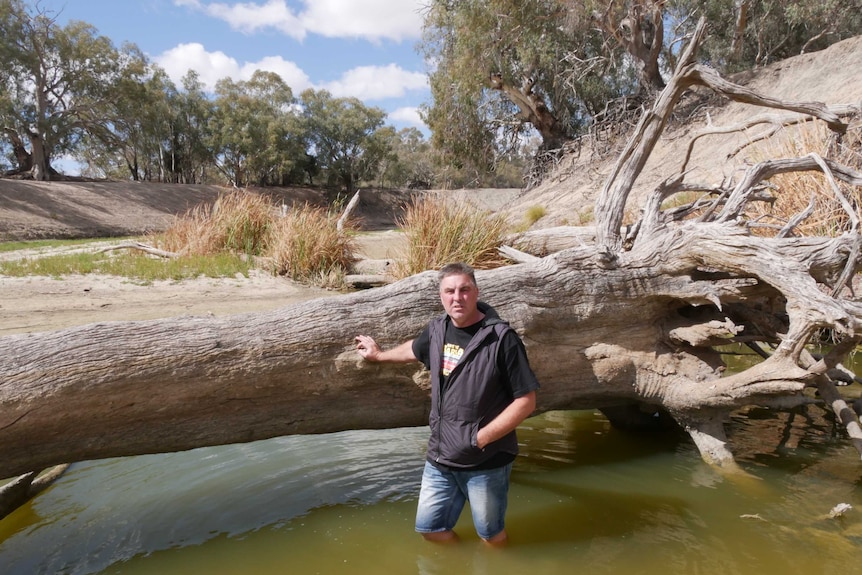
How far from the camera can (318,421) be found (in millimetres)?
3799

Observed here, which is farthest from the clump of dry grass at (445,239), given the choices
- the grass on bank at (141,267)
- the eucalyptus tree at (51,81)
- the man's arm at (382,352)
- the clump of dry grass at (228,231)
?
the eucalyptus tree at (51,81)

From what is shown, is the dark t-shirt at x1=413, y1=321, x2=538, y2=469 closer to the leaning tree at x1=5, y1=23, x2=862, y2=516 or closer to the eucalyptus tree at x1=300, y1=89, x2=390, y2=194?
the leaning tree at x1=5, y1=23, x2=862, y2=516

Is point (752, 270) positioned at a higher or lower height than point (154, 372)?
higher

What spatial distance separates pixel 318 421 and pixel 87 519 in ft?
4.67

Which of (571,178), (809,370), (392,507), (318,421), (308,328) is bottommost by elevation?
(392,507)

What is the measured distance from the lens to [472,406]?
113 inches

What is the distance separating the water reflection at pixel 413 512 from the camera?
125 inches

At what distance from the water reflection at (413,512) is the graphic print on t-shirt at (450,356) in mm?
976

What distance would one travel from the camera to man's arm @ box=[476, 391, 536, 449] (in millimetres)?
2789

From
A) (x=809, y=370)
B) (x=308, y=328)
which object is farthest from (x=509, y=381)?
(x=809, y=370)

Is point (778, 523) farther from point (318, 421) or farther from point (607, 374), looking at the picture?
point (318, 421)

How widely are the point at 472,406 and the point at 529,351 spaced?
53.7 inches

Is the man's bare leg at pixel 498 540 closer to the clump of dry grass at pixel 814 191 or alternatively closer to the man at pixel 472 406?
the man at pixel 472 406

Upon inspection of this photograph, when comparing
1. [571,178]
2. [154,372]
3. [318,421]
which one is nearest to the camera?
[154,372]
